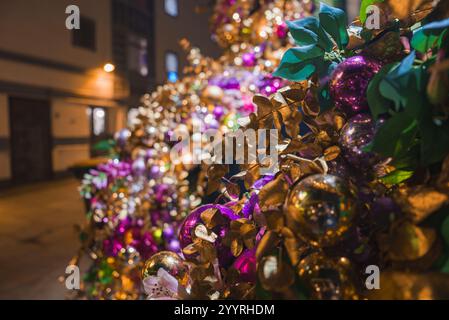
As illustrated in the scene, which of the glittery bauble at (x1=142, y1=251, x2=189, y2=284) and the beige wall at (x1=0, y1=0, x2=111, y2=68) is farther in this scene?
the beige wall at (x1=0, y1=0, x2=111, y2=68)

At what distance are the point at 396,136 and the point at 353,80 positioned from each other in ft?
0.59

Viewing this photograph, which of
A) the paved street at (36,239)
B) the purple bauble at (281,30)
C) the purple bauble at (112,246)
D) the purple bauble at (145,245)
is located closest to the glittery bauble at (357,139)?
the purple bauble at (145,245)

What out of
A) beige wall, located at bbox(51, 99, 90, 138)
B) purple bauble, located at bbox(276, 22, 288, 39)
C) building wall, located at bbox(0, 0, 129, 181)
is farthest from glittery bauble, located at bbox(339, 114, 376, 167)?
beige wall, located at bbox(51, 99, 90, 138)

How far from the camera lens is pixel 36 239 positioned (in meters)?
6.18

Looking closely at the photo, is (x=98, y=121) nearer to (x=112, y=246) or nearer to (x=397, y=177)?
(x=112, y=246)

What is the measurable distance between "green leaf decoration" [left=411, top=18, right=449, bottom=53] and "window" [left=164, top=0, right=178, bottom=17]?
19.4 m

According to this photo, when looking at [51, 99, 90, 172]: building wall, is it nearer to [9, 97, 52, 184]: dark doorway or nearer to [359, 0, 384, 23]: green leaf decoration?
[9, 97, 52, 184]: dark doorway

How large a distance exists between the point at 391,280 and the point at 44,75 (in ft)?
43.7

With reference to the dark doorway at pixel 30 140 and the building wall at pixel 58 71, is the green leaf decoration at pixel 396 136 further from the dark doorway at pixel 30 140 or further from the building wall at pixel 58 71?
the dark doorway at pixel 30 140

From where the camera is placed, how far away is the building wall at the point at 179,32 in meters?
18.2

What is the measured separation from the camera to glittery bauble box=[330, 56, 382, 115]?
2.35 ft

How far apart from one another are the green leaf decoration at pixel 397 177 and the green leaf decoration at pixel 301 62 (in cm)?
26

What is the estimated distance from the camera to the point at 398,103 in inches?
21.6
